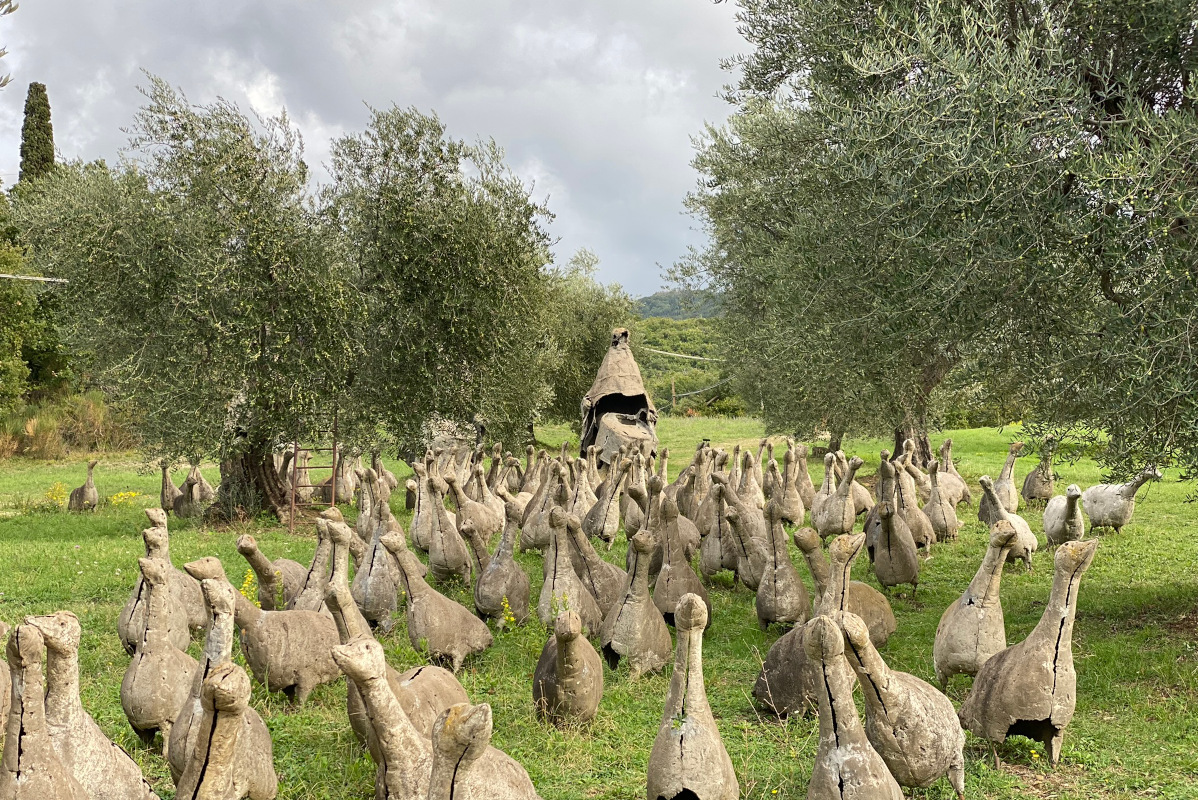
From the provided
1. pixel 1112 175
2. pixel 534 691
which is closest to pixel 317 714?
pixel 534 691

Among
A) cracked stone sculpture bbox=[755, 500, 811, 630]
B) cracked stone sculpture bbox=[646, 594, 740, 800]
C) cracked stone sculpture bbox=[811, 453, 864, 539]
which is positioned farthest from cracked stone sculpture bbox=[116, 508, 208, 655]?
cracked stone sculpture bbox=[811, 453, 864, 539]

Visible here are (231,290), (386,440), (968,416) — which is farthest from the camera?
(968,416)

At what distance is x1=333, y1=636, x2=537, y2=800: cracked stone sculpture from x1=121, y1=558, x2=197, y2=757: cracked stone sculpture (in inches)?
78.9

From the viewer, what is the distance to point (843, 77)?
8336 millimetres

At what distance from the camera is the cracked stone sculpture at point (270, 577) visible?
621 cm

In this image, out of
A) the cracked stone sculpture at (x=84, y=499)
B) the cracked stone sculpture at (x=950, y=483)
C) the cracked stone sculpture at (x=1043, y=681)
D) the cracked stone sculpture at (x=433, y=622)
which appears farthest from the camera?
the cracked stone sculpture at (x=84, y=499)

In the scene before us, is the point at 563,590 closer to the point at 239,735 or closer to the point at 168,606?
the point at 168,606

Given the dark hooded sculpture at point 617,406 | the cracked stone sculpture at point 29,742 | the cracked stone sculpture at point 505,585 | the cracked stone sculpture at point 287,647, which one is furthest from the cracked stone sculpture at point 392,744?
the dark hooded sculpture at point 617,406

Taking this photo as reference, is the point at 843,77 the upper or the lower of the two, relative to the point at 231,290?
upper

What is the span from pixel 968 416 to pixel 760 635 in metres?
28.5

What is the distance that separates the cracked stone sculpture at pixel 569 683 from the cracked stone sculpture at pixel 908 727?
Result: 183cm

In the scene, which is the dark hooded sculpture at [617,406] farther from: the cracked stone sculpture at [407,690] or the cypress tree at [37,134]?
the cypress tree at [37,134]

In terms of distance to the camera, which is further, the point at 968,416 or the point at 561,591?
the point at 968,416

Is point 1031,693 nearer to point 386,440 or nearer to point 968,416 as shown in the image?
point 386,440
